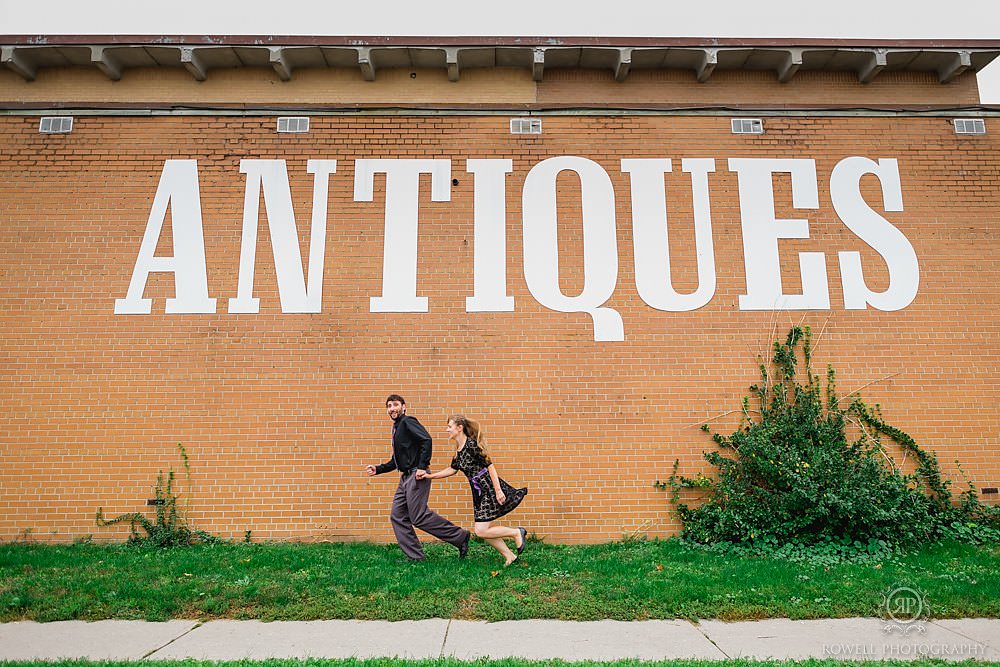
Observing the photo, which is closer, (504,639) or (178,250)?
(504,639)

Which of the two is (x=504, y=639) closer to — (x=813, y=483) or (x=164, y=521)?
(x=813, y=483)

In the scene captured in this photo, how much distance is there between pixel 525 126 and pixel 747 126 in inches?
114

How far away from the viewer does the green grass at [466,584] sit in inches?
204

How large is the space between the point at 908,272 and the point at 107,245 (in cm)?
985

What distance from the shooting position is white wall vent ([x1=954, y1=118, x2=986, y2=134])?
8758 mm

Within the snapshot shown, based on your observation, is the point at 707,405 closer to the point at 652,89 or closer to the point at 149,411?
the point at 652,89

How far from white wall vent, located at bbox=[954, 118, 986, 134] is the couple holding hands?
748 centimetres

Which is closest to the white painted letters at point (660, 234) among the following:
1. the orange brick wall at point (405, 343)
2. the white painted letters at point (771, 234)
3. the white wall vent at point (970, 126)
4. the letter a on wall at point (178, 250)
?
the orange brick wall at point (405, 343)

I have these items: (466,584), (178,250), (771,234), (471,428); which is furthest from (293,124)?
(771,234)

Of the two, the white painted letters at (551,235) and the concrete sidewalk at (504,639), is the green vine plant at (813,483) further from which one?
the concrete sidewalk at (504,639)

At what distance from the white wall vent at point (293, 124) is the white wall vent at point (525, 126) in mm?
2655

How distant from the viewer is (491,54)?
8.96 meters

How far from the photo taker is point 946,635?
4691 mm

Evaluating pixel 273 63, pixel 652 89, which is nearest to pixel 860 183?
pixel 652 89
